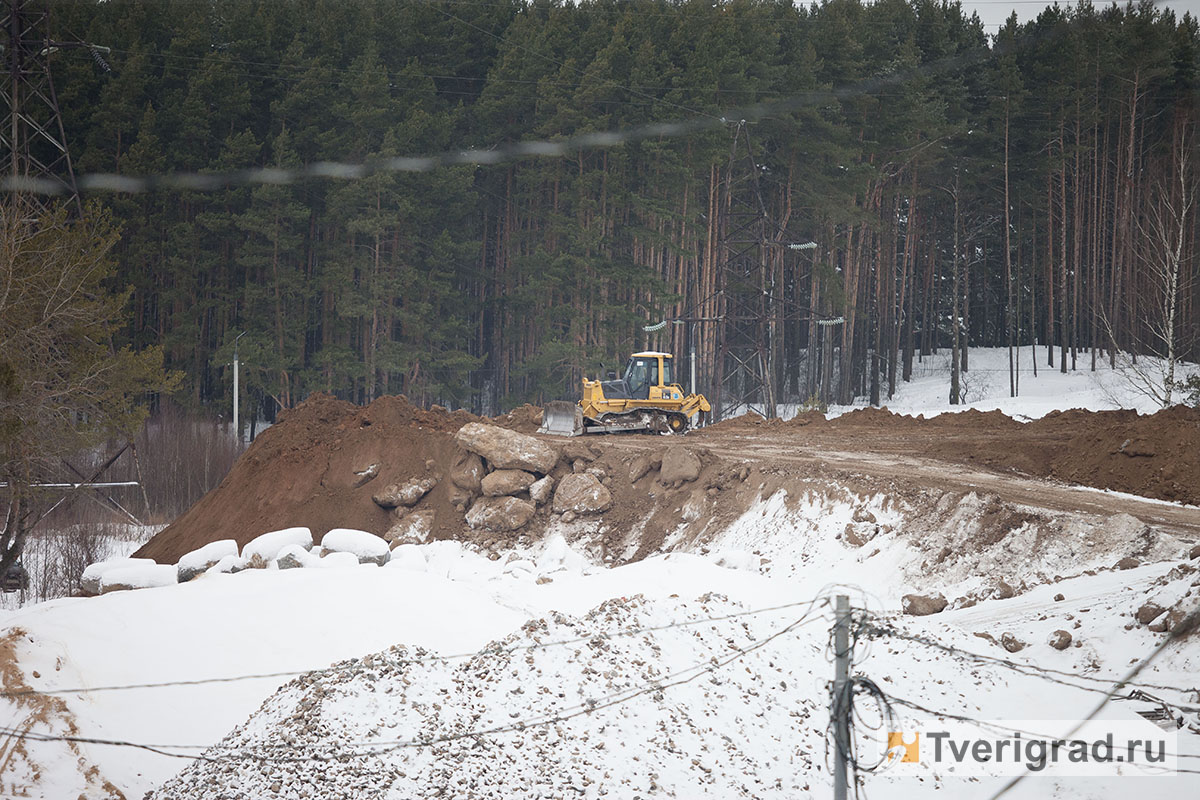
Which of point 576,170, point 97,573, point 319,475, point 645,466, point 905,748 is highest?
point 576,170

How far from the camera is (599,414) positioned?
83.9 ft

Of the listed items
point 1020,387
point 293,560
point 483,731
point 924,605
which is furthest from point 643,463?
point 1020,387

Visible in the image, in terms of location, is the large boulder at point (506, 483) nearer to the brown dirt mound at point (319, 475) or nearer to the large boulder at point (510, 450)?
the large boulder at point (510, 450)

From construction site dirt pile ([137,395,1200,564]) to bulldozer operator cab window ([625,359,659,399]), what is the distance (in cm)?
119

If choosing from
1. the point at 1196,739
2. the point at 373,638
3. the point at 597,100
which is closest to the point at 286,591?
the point at 373,638

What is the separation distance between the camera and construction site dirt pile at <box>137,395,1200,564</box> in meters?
17.5

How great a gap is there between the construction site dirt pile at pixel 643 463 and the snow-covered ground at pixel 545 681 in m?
4.87

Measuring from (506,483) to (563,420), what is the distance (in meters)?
3.85

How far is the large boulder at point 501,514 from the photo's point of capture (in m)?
21.5

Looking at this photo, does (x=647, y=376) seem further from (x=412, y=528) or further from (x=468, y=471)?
(x=412, y=528)

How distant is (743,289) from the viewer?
45.9 metres

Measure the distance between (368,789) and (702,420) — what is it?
813 inches

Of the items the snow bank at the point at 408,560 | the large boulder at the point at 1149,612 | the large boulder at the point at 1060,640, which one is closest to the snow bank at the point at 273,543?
the snow bank at the point at 408,560

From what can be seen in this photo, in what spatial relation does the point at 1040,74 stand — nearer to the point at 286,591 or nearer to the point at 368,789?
the point at 286,591
